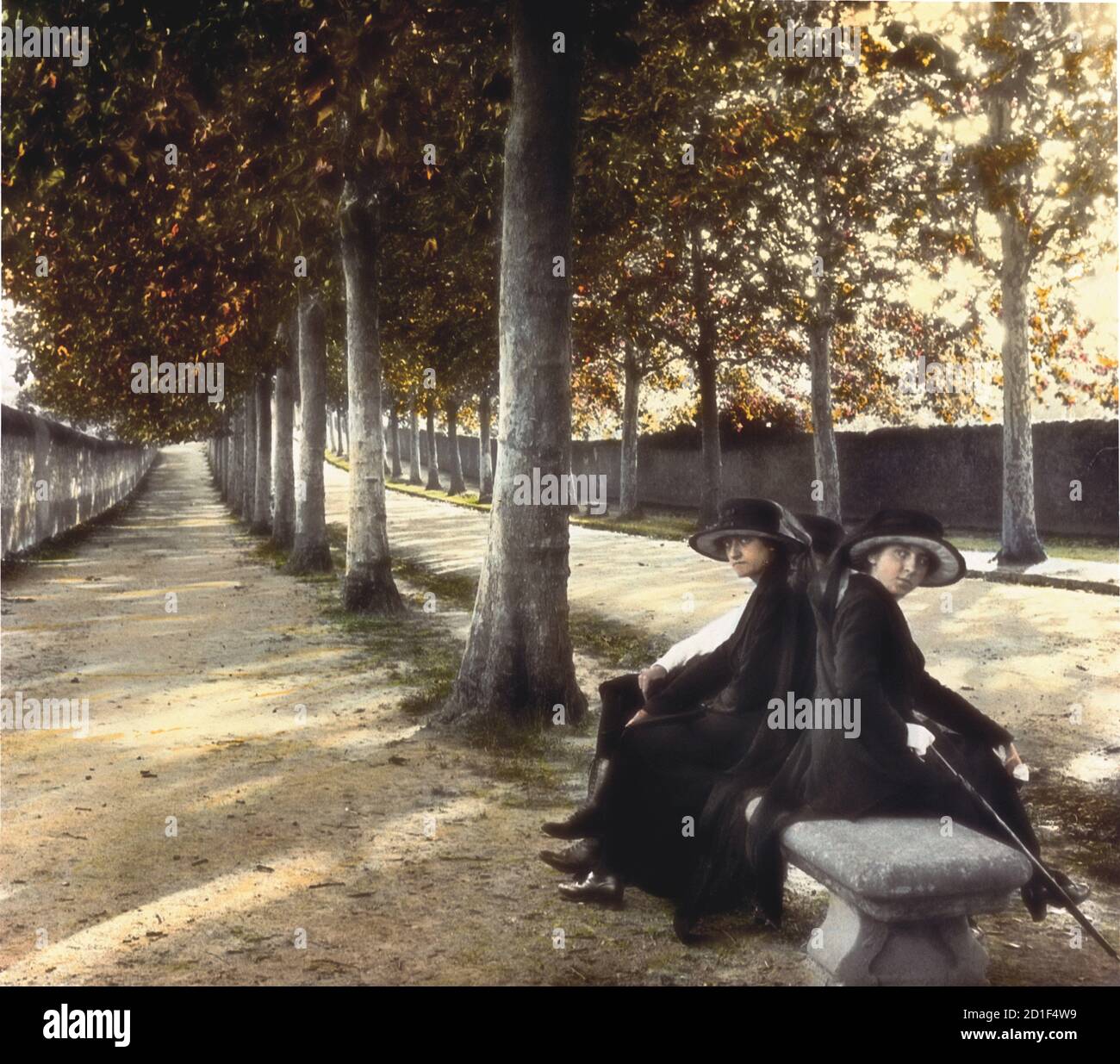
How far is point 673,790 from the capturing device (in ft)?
17.2

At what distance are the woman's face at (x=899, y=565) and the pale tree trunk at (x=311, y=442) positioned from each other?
47.5 feet

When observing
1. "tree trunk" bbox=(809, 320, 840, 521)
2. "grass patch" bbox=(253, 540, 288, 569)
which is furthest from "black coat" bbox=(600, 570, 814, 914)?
"tree trunk" bbox=(809, 320, 840, 521)

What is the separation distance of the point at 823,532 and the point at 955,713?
905 mm

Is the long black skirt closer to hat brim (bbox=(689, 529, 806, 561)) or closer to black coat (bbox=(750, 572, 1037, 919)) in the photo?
black coat (bbox=(750, 572, 1037, 919))

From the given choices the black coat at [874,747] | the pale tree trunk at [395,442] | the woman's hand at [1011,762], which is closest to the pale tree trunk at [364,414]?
the black coat at [874,747]

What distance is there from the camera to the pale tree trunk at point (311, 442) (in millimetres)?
→ 18734

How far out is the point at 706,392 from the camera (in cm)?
2881

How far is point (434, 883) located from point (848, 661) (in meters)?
2.42

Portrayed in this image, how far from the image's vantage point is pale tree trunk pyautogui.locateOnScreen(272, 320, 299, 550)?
24266 mm

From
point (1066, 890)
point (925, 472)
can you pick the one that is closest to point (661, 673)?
point (1066, 890)

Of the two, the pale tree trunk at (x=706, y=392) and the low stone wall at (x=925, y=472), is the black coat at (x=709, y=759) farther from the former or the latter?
the pale tree trunk at (x=706, y=392)

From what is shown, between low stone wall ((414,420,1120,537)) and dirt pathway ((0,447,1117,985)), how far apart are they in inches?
408

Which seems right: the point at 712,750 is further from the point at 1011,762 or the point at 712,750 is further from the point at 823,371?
the point at 823,371

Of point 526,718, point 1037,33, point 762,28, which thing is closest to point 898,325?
point 1037,33
